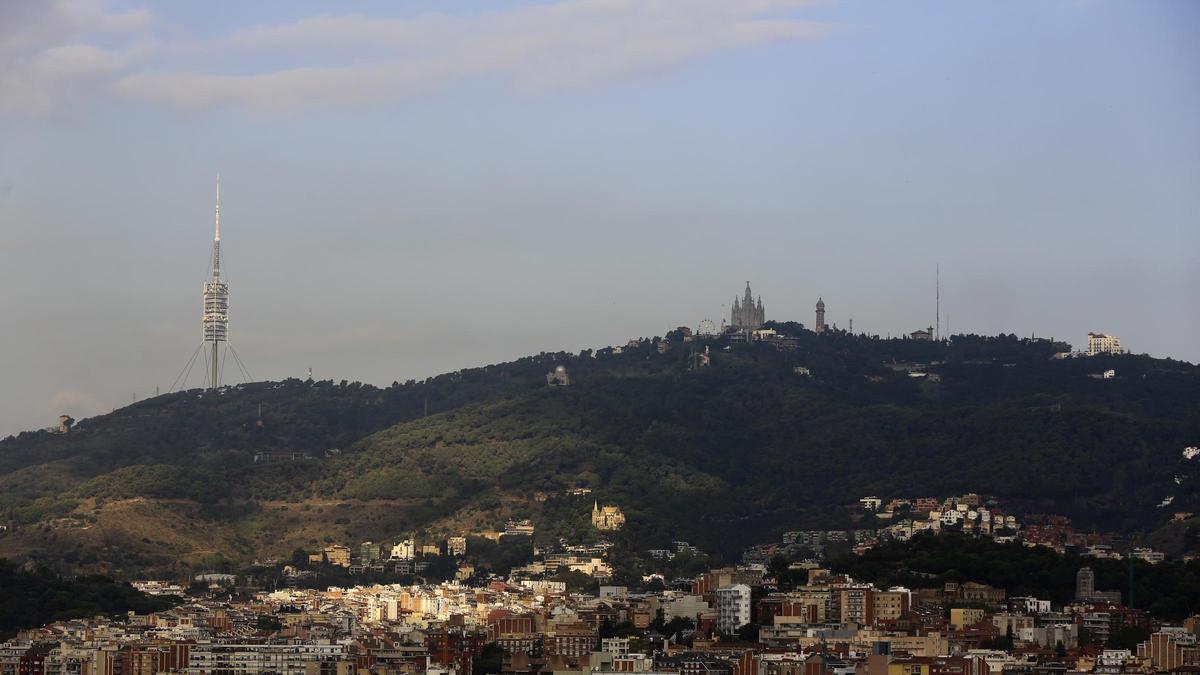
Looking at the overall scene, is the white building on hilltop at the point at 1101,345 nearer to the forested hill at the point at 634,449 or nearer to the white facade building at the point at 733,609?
the forested hill at the point at 634,449

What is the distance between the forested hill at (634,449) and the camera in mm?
105000

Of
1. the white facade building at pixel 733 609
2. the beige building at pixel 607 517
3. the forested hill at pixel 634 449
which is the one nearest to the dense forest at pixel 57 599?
the forested hill at pixel 634 449

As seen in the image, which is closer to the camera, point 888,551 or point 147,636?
point 147,636

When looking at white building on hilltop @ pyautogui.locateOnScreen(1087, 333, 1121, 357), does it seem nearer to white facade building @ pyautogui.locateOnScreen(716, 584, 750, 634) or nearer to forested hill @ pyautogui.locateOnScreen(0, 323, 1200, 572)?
forested hill @ pyautogui.locateOnScreen(0, 323, 1200, 572)

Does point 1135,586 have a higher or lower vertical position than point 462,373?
lower

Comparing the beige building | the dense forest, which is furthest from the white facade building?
the beige building

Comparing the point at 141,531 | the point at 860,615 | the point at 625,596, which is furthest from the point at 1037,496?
the point at 860,615

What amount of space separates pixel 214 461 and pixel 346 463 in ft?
21.4

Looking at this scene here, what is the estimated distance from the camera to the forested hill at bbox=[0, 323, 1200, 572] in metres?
105

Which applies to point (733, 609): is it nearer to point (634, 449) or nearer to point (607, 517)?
point (607, 517)

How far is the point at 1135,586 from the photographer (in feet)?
222

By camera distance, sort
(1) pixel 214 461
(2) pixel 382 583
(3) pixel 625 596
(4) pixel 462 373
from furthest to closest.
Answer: (4) pixel 462 373
(1) pixel 214 461
(2) pixel 382 583
(3) pixel 625 596

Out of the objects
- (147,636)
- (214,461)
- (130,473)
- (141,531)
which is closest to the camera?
(147,636)

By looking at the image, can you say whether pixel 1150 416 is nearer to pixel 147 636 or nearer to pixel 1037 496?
pixel 1037 496
